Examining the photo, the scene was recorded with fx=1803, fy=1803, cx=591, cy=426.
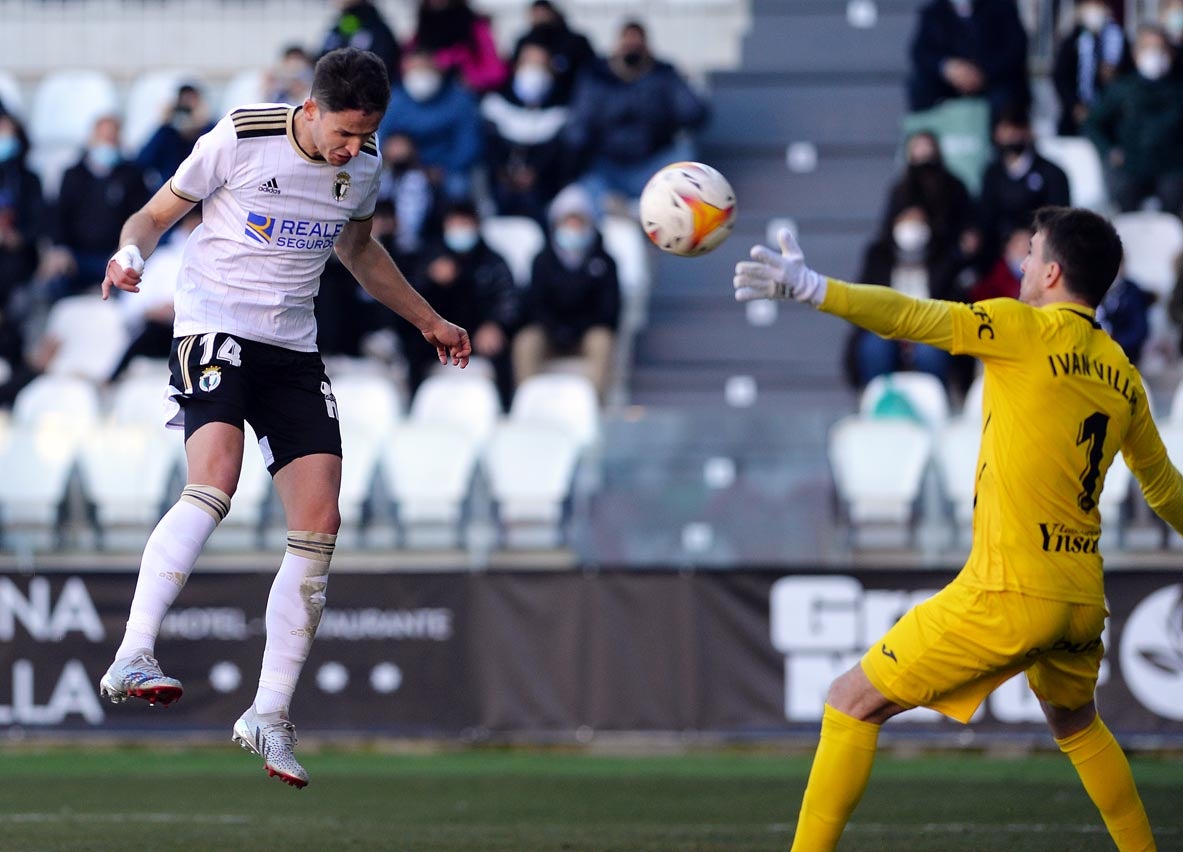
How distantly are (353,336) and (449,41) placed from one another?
3.40 m

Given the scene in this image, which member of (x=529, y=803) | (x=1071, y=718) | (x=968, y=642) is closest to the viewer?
(x=968, y=642)

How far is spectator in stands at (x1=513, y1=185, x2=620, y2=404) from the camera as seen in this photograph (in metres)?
13.4

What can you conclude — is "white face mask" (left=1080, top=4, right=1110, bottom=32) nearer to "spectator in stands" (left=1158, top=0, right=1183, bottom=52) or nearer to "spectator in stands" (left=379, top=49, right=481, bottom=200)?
"spectator in stands" (left=1158, top=0, right=1183, bottom=52)

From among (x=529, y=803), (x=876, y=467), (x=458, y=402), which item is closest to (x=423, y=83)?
(x=458, y=402)

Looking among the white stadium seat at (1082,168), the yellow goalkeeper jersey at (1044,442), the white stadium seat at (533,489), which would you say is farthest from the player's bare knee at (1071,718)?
the white stadium seat at (1082,168)

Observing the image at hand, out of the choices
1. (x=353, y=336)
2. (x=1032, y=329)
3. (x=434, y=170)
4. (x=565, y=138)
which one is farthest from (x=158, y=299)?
(x=1032, y=329)

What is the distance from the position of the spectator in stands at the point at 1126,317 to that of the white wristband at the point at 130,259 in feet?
27.2

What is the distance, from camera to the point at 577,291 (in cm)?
1340

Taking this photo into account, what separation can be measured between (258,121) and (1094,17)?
34.7 feet

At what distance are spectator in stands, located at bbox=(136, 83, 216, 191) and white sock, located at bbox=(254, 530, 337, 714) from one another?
9.22 metres

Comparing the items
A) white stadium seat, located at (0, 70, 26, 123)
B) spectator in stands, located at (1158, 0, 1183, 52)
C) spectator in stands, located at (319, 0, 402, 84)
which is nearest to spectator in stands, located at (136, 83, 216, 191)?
spectator in stands, located at (319, 0, 402, 84)

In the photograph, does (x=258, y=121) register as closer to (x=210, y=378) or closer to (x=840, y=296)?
(x=210, y=378)

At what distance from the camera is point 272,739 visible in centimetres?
630

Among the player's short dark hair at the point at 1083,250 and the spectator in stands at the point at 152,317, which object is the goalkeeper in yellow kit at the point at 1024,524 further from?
the spectator in stands at the point at 152,317
